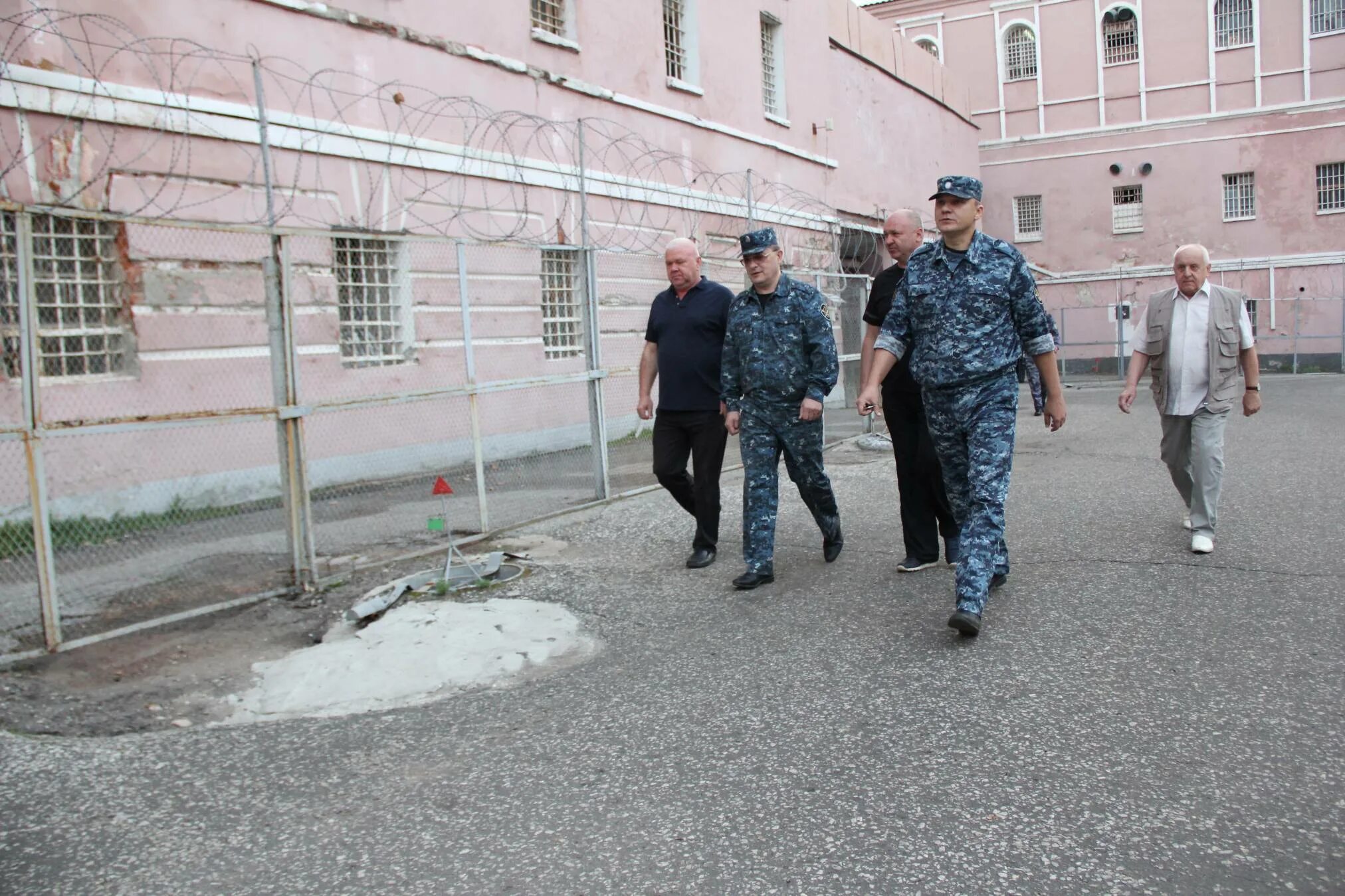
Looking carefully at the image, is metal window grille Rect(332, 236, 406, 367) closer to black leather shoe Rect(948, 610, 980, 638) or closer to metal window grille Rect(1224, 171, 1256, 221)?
black leather shoe Rect(948, 610, 980, 638)

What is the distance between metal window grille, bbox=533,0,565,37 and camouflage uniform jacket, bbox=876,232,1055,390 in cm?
1004

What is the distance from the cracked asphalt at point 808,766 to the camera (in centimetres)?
286

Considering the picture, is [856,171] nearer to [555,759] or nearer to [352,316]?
[352,316]

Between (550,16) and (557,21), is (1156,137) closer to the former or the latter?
(557,21)

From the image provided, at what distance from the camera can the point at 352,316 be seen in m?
10.5

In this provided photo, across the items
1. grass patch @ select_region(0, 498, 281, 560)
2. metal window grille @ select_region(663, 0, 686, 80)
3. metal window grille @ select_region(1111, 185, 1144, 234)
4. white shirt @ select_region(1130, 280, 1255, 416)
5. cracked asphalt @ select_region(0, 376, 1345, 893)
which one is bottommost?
cracked asphalt @ select_region(0, 376, 1345, 893)

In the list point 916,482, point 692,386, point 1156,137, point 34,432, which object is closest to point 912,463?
point 916,482

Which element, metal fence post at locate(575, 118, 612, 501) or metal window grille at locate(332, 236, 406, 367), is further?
metal window grille at locate(332, 236, 406, 367)

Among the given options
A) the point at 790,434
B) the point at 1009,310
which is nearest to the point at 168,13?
the point at 790,434

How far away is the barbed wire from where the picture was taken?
27.3 ft

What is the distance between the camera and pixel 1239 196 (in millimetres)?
29141

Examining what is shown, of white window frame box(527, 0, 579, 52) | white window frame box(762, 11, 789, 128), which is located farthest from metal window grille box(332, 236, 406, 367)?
white window frame box(762, 11, 789, 128)

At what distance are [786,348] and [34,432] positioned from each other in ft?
11.7

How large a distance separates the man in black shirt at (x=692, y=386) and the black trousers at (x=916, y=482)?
0.99 metres
